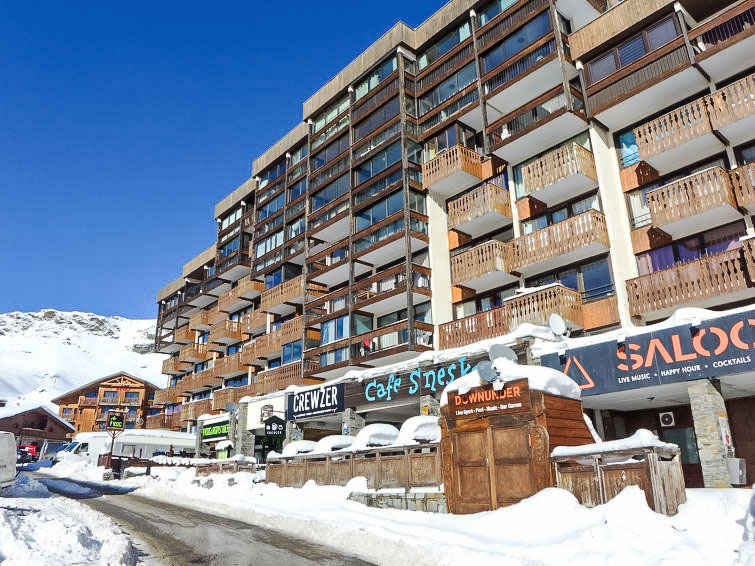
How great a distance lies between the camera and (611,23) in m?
24.3

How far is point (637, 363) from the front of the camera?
17750 mm

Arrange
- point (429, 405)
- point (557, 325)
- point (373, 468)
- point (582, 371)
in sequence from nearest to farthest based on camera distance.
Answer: point (373, 468), point (582, 371), point (557, 325), point (429, 405)

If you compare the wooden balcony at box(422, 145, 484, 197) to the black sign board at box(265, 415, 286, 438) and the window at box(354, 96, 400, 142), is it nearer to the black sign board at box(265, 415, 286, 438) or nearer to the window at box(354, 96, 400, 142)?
the window at box(354, 96, 400, 142)

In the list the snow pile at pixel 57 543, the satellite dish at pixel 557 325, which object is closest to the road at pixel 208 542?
the snow pile at pixel 57 543

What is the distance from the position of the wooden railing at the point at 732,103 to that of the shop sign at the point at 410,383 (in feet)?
39.6

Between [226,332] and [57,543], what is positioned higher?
[226,332]

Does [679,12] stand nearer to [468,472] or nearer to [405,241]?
[405,241]

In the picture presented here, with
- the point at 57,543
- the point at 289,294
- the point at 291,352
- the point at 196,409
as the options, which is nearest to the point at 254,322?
the point at 289,294

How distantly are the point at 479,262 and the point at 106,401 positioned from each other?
7328 centimetres

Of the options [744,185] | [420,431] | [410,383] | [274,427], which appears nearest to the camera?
[420,431]

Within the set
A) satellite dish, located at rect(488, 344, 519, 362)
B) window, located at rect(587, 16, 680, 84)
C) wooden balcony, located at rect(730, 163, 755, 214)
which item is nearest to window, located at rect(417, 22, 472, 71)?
Result: window, located at rect(587, 16, 680, 84)

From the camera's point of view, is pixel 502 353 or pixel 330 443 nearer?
pixel 502 353

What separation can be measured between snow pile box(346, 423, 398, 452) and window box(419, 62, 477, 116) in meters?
19.1

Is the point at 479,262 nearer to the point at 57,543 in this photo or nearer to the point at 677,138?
the point at 677,138
